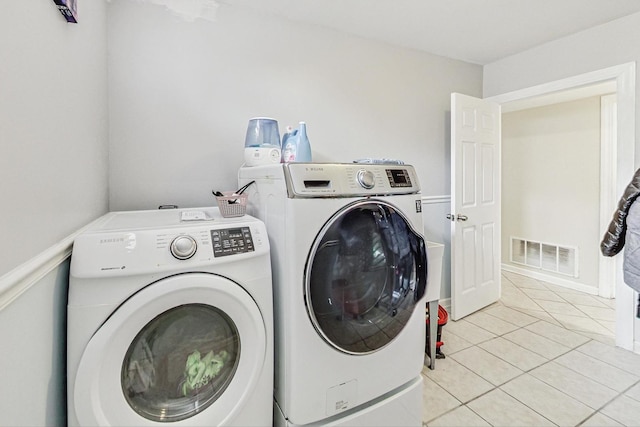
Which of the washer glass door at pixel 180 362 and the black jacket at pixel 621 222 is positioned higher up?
the black jacket at pixel 621 222

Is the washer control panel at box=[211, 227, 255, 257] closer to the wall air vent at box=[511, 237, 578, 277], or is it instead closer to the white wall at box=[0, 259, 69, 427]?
the white wall at box=[0, 259, 69, 427]

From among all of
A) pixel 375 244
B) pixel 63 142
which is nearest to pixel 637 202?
pixel 375 244

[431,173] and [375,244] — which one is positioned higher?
[431,173]

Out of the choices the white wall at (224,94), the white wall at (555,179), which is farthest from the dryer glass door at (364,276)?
the white wall at (555,179)

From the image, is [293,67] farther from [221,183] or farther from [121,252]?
[121,252]

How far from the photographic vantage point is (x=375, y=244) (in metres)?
1.25

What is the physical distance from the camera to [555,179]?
3521 mm

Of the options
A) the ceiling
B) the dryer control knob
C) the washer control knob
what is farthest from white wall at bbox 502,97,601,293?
the dryer control knob

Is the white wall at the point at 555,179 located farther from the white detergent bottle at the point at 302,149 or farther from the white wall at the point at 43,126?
the white wall at the point at 43,126

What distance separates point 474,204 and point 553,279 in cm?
180

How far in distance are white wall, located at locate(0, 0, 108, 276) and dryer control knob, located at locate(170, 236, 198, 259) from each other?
Result: 293mm

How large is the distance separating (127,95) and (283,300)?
141 centimetres

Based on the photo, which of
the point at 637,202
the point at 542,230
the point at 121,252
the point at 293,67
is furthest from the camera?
the point at 542,230

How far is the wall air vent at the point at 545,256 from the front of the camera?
3.39 metres
